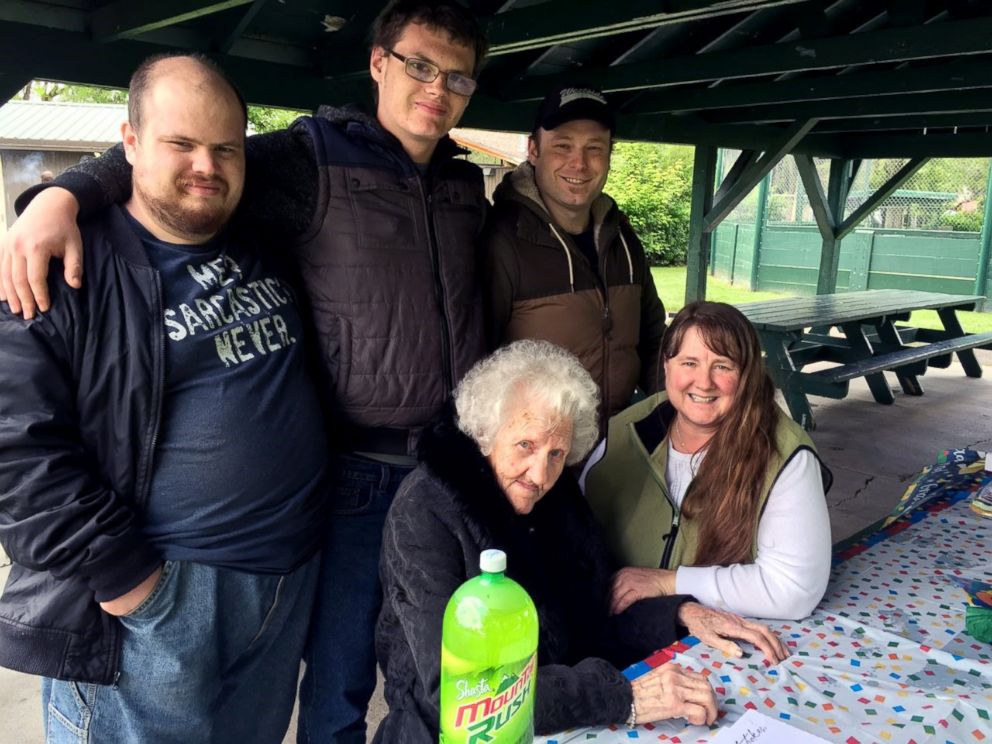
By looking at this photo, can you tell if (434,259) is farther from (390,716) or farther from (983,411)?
(983,411)

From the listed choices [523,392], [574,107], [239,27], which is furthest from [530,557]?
[239,27]

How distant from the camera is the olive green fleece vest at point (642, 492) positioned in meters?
1.77

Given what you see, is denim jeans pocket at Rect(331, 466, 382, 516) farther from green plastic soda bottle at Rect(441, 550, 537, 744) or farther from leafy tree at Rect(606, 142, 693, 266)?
leafy tree at Rect(606, 142, 693, 266)

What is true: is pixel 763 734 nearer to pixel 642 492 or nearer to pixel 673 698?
pixel 673 698

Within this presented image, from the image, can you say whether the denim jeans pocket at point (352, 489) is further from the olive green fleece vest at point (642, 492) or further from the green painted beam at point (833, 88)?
the green painted beam at point (833, 88)

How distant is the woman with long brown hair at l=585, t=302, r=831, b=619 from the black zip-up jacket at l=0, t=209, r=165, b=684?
3.55 ft

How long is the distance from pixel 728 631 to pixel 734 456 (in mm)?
397

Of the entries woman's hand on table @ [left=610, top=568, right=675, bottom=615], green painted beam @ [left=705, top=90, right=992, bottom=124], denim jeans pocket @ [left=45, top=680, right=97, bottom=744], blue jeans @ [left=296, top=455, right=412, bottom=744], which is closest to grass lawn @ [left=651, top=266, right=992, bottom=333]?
green painted beam @ [left=705, top=90, right=992, bottom=124]

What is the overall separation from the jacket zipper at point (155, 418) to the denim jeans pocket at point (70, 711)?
0.21 feet

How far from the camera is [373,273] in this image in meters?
1.64

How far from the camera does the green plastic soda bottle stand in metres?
1.00

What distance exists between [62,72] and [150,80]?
2824mm

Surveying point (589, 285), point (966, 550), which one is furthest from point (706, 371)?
point (966, 550)

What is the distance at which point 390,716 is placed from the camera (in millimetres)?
1450
